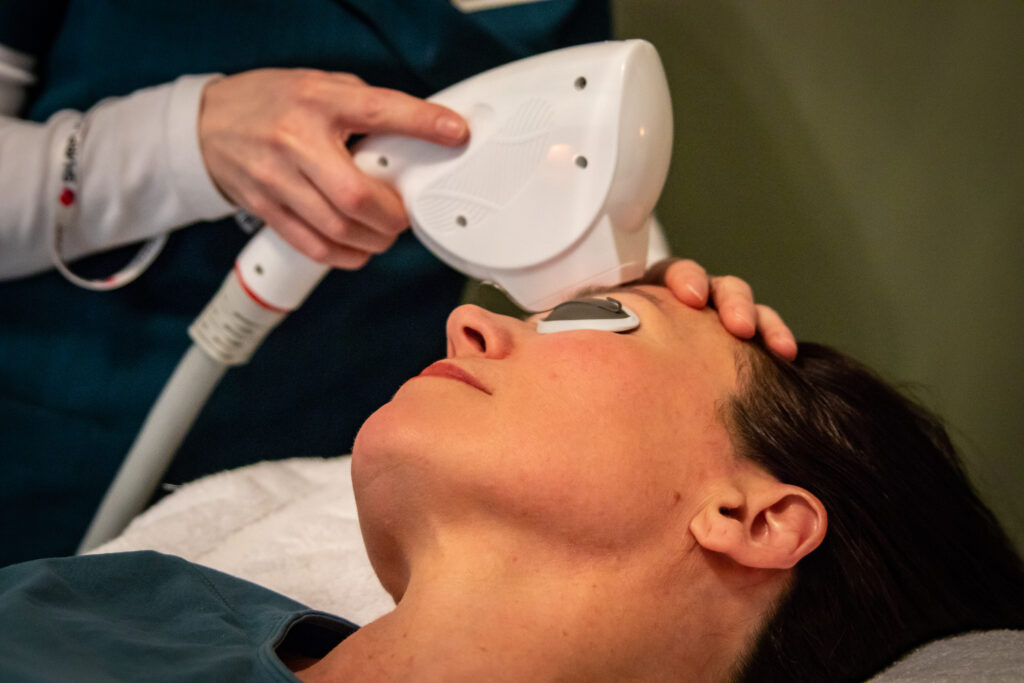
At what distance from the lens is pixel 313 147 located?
0.81m

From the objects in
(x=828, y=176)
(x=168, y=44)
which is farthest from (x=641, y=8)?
(x=168, y=44)

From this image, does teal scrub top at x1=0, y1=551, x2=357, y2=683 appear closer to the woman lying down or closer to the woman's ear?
the woman lying down

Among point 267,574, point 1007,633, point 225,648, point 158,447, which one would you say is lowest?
point 267,574

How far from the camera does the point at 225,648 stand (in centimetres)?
65

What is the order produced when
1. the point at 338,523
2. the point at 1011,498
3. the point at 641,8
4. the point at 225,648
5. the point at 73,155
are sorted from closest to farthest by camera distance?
the point at 225,648 < the point at 73,155 < the point at 338,523 < the point at 641,8 < the point at 1011,498

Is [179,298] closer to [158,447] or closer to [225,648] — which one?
[158,447]

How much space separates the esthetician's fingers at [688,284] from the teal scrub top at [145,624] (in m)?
0.45

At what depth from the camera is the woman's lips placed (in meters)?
0.64

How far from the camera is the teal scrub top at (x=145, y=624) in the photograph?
59 cm

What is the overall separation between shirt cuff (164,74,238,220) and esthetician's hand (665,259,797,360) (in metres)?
0.54

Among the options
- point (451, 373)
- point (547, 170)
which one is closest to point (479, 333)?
point (451, 373)

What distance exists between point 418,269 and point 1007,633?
2.58 ft

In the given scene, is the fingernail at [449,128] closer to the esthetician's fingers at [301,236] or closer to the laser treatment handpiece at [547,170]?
the laser treatment handpiece at [547,170]

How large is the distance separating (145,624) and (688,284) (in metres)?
0.58
